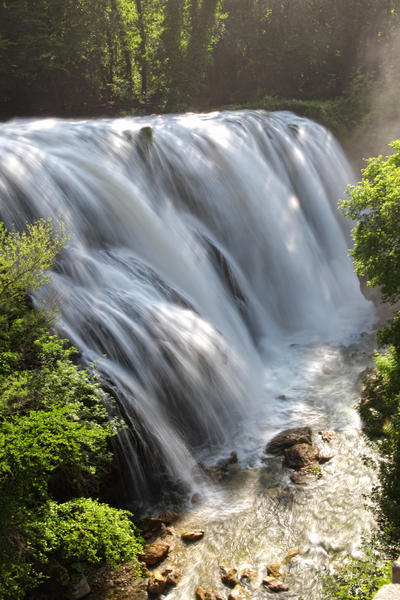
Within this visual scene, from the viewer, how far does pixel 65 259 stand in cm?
1018

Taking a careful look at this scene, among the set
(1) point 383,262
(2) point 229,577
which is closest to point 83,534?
(2) point 229,577

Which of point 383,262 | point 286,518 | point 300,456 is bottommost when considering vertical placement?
point 286,518

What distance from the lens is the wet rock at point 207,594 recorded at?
653cm

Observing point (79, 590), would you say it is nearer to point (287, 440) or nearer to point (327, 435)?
point (287, 440)

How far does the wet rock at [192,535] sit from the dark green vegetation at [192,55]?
18.9m

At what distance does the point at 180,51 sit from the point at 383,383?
20.7m

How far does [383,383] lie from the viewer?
27.5ft

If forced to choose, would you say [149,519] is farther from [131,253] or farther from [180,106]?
[180,106]

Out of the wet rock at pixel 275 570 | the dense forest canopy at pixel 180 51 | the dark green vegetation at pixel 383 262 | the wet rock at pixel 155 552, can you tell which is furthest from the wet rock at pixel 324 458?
the dense forest canopy at pixel 180 51

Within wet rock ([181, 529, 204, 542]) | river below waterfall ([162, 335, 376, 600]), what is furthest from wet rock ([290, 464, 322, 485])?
wet rock ([181, 529, 204, 542])

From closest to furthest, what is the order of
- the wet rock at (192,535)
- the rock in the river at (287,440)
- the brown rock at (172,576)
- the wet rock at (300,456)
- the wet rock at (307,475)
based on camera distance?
the brown rock at (172,576) < the wet rock at (192,535) < the wet rock at (307,475) < the wet rock at (300,456) < the rock in the river at (287,440)

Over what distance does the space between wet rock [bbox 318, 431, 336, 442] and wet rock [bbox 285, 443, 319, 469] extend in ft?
1.32

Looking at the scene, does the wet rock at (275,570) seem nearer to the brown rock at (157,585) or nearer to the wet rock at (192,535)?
the wet rock at (192,535)

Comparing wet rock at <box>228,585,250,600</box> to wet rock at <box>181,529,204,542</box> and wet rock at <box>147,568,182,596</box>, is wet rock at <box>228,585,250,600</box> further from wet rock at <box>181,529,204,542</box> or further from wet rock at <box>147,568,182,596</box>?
wet rock at <box>181,529,204,542</box>
